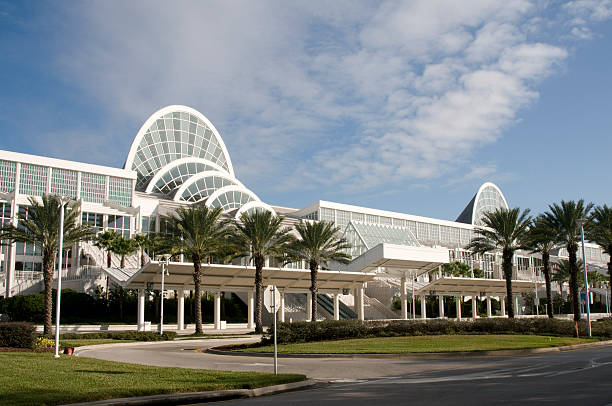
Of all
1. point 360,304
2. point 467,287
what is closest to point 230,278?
point 360,304

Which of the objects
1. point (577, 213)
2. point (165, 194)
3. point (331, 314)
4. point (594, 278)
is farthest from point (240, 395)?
point (594, 278)

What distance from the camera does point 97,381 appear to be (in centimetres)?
1305

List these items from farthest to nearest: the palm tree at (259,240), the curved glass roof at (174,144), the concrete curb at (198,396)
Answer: the curved glass roof at (174,144)
the palm tree at (259,240)
the concrete curb at (198,396)

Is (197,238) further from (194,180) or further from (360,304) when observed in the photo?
(194,180)

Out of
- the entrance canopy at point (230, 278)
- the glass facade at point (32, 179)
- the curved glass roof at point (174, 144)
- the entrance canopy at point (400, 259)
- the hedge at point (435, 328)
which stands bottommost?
the hedge at point (435, 328)

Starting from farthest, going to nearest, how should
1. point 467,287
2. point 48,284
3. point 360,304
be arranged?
1. point 467,287
2. point 360,304
3. point 48,284

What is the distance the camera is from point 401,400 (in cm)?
1087

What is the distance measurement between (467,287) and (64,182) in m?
45.2

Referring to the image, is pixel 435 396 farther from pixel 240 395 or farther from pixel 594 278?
pixel 594 278

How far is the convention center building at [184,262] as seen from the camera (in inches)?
2015

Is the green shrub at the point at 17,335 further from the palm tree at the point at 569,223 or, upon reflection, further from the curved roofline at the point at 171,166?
the curved roofline at the point at 171,166

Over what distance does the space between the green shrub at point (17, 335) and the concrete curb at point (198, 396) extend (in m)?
14.7

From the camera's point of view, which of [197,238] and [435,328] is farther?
[197,238]

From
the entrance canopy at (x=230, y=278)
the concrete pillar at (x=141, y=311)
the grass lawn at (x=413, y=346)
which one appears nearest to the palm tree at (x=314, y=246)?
the entrance canopy at (x=230, y=278)
